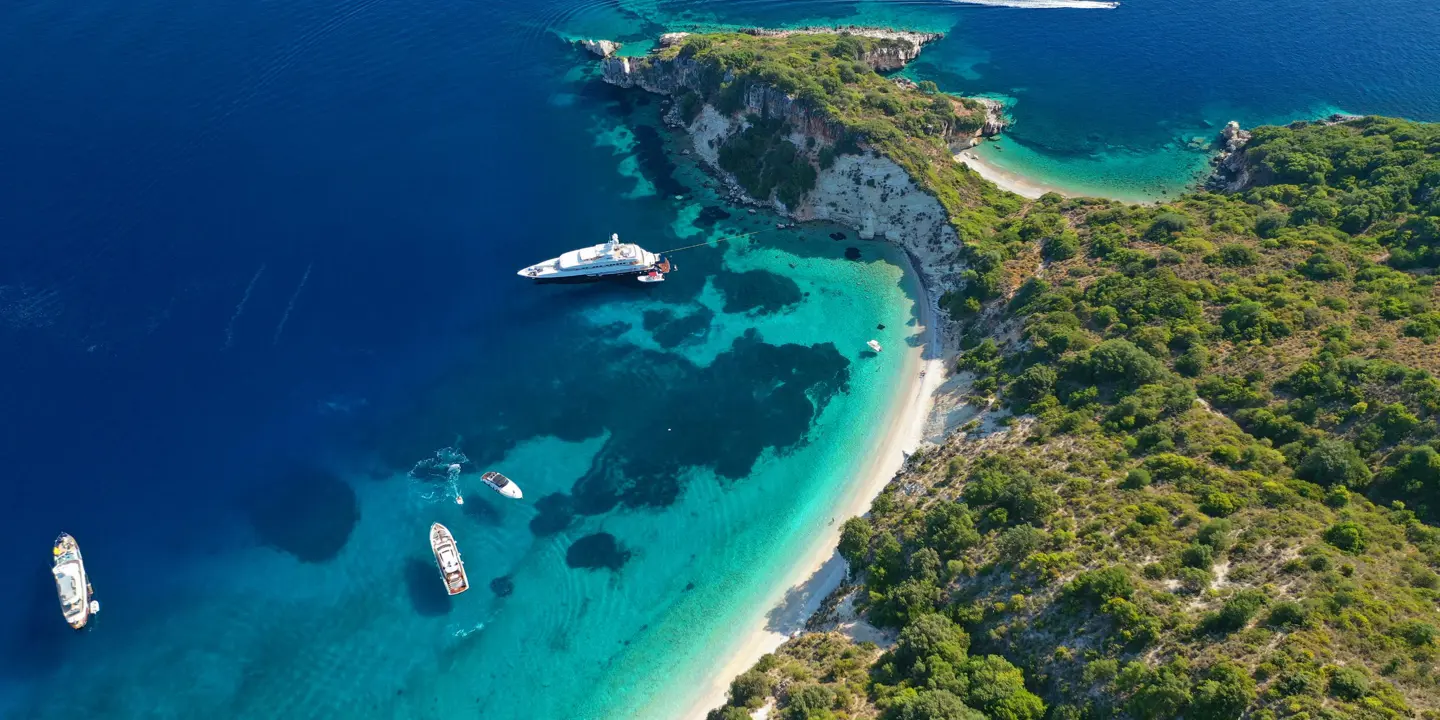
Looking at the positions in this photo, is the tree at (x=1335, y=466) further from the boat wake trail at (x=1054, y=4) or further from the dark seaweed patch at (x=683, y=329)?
the boat wake trail at (x=1054, y=4)

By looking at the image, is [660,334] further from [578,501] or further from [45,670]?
[45,670]

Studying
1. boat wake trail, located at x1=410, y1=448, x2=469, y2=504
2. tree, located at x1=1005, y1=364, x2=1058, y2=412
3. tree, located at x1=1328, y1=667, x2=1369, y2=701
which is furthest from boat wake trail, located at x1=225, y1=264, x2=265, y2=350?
tree, located at x1=1328, y1=667, x2=1369, y2=701

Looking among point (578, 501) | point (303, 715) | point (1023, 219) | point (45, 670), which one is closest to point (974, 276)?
point (1023, 219)

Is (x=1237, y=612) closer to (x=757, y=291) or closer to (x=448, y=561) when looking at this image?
(x=448, y=561)

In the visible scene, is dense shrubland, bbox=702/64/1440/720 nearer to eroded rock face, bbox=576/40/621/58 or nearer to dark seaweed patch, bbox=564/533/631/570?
dark seaweed patch, bbox=564/533/631/570

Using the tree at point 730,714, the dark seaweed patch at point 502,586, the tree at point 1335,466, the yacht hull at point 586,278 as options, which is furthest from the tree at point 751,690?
the yacht hull at point 586,278

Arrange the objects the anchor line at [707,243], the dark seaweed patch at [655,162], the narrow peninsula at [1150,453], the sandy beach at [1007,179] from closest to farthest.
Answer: the narrow peninsula at [1150,453] < the anchor line at [707,243] < the dark seaweed patch at [655,162] < the sandy beach at [1007,179]

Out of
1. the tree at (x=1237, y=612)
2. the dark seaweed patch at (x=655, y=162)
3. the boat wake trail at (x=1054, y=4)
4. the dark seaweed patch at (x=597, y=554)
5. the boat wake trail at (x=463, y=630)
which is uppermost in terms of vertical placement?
the boat wake trail at (x=1054, y=4)
